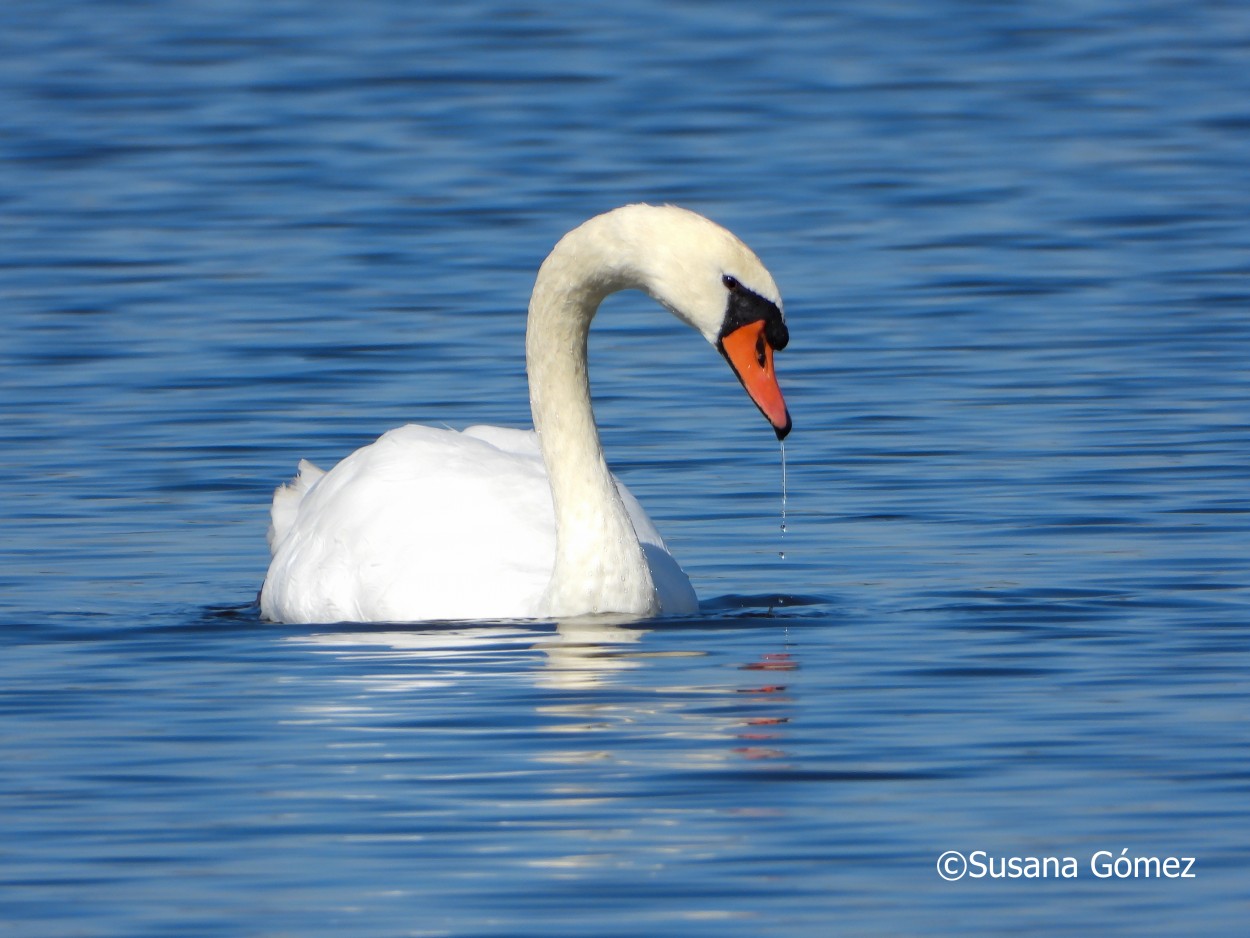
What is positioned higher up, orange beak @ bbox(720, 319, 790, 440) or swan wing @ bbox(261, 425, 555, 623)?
orange beak @ bbox(720, 319, 790, 440)

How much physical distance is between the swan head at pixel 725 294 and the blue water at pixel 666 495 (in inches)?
36.9

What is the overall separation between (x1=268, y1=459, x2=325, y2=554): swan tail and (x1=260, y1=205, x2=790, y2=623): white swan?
487 mm

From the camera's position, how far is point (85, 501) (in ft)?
41.2

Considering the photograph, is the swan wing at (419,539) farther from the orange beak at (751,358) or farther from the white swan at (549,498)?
the orange beak at (751,358)

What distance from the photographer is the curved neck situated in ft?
32.9

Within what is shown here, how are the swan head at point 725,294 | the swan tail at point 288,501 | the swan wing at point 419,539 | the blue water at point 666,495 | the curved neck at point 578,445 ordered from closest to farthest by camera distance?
1. the blue water at point 666,495
2. the swan head at point 725,294
3. the curved neck at point 578,445
4. the swan wing at point 419,539
5. the swan tail at point 288,501

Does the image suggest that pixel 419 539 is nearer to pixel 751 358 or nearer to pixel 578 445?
pixel 578 445

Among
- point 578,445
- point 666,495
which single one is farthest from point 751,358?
point 666,495

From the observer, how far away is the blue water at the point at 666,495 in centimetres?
741

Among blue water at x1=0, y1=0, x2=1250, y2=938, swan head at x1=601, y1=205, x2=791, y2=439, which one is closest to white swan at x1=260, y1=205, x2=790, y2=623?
swan head at x1=601, y1=205, x2=791, y2=439

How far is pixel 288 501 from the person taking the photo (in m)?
11.9

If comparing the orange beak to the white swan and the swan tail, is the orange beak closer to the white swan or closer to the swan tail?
the white swan

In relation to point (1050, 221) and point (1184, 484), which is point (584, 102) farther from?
point (1184, 484)

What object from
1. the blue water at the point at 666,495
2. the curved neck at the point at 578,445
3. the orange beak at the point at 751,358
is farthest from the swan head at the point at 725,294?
the blue water at the point at 666,495
